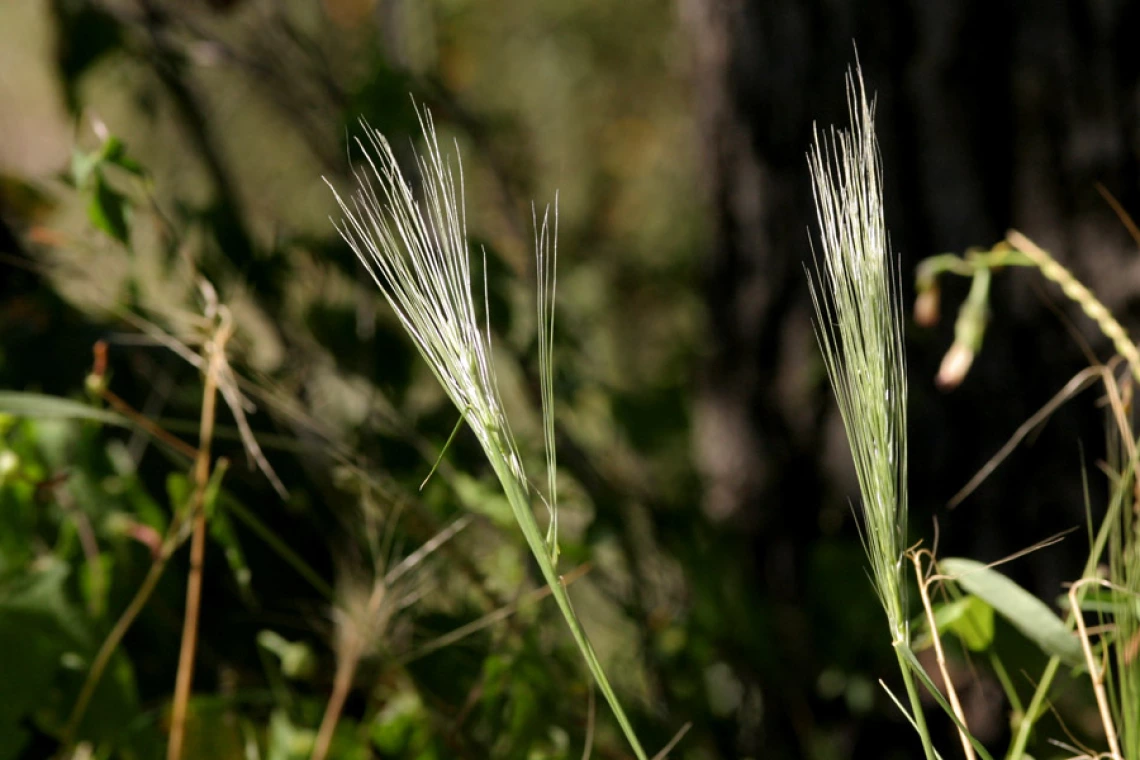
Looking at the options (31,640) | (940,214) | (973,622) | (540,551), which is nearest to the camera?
(540,551)

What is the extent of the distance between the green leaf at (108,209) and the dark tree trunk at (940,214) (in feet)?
2.00

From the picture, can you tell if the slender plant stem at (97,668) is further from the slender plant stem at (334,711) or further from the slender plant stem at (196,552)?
the slender plant stem at (334,711)

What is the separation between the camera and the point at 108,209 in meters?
0.66

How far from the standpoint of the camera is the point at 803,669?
39.4 inches

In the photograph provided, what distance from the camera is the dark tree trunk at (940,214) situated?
878 millimetres

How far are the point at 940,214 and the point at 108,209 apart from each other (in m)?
0.69

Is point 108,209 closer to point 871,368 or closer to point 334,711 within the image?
point 334,711

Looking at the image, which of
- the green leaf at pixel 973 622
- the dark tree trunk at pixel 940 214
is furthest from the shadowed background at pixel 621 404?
the green leaf at pixel 973 622

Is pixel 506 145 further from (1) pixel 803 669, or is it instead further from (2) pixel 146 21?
(1) pixel 803 669

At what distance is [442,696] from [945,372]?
406 mm

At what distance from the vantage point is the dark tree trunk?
0.88 meters

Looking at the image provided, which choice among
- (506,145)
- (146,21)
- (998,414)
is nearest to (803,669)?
(998,414)

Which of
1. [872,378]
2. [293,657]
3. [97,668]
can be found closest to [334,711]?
[293,657]

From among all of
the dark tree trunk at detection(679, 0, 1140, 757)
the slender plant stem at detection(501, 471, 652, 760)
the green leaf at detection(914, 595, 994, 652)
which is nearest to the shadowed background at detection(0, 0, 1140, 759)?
the dark tree trunk at detection(679, 0, 1140, 757)
